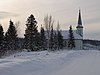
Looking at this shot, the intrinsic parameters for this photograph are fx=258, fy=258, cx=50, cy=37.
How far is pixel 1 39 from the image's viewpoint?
54.8m

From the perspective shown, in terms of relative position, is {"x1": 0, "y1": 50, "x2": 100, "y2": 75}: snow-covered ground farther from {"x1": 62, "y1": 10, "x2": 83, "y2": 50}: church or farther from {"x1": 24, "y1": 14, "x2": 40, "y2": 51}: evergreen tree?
{"x1": 62, "y1": 10, "x2": 83, "y2": 50}: church

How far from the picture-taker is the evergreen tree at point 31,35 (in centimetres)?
5919

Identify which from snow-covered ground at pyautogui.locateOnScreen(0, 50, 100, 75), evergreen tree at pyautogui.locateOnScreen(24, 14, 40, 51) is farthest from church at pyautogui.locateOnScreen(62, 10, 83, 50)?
snow-covered ground at pyautogui.locateOnScreen(0, 50, 100, 75)

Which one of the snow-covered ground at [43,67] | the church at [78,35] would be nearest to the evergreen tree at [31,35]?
the snow-covered ground at [43,67]

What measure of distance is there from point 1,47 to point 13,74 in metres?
42.1

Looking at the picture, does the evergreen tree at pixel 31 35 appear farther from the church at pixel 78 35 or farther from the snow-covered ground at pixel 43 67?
the church at pixel 78 35

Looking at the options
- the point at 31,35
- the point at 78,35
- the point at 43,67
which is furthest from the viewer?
the point at 78,35

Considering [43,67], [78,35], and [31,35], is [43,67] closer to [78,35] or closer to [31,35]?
[31,35]

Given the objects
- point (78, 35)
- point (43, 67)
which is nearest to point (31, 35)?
point (43, 67)

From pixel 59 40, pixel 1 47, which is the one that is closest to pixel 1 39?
pixel 1 47

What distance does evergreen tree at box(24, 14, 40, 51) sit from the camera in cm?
5919

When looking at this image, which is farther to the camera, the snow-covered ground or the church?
the church

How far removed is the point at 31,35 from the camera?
59719 mm

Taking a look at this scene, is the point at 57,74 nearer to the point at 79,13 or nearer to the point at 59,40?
the point at 59,40
